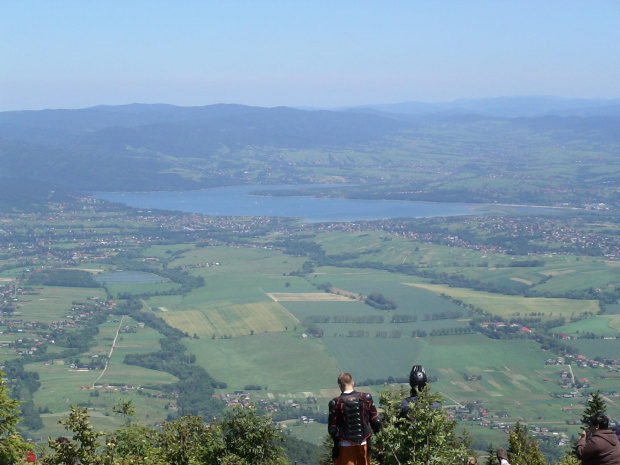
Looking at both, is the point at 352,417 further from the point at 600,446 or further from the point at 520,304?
the point at 520,304

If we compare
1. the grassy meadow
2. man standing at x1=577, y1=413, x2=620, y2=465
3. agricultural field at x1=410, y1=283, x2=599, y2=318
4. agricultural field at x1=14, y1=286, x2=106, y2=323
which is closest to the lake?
the grassy meadow

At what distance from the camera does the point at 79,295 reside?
74750 mm

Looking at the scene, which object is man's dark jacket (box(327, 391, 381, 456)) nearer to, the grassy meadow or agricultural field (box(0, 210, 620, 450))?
the grassy meadow

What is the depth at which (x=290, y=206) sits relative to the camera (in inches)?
5812

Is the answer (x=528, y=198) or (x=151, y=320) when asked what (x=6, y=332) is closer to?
(x=151, y=320)

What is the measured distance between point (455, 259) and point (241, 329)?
4124 centimetres

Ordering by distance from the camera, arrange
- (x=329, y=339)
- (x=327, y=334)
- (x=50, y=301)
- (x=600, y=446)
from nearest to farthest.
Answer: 1. (x=600, y=446)
2. (x=329, y=339)
3. (x=327, y=334)
4. (x=50, y=301)

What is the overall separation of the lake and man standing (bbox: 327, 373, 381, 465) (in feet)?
392

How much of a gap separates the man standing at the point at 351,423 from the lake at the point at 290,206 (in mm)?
119395

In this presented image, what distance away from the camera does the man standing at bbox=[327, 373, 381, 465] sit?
324 inches

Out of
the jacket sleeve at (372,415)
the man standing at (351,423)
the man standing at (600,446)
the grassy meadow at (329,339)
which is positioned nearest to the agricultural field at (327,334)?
the grassy meadow at (329,339)

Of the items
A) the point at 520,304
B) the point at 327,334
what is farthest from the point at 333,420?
the point at 520,304

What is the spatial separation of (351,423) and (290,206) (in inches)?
5495

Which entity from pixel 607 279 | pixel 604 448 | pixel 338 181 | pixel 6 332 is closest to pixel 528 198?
pixel 338 181
